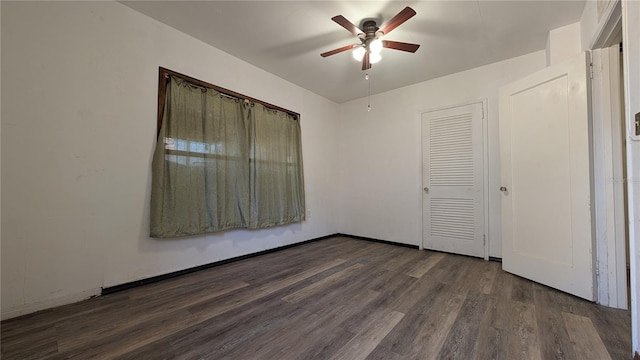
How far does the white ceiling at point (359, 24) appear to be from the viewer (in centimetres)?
228

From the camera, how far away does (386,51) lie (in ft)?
9.91

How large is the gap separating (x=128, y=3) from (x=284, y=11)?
1461 mm

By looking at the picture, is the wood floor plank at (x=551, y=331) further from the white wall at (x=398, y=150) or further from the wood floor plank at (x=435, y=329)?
the white wall at (x=398, y=150)

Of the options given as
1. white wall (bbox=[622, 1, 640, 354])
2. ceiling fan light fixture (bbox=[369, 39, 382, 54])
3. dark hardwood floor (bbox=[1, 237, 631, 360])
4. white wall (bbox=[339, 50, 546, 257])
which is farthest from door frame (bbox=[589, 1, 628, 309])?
ceiling fan light fixture (bbox=[369, 39, 382, 54])

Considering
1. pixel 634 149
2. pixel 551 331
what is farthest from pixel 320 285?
pixel 634 149

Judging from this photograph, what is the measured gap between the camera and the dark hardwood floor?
4.68 ft

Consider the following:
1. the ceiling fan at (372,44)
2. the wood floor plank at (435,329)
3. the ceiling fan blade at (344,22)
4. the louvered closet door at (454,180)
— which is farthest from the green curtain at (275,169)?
the wood floor plank at (435,329)

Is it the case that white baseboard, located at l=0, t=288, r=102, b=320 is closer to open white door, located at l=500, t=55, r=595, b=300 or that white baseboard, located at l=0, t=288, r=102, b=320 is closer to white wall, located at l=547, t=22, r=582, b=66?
open white door, located at l=500, t=55, r=595, b=300

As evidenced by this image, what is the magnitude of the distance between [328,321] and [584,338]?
1.64 meters

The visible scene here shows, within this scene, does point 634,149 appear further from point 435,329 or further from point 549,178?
point 435,329

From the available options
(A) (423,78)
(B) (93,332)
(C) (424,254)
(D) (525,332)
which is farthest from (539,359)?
(A) (423,78)

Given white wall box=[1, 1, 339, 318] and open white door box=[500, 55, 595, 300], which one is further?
open white door box=[500, 55, 595, 300]

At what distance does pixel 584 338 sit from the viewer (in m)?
1.54

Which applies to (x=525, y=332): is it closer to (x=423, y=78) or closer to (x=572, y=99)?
(x=572, y=99)
